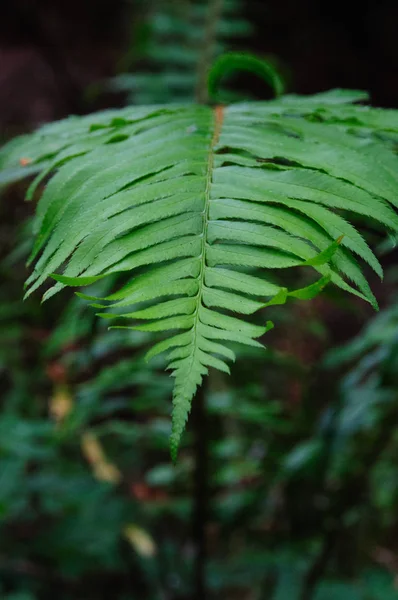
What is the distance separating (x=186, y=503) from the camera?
1.55 m

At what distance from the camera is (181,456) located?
2215mm

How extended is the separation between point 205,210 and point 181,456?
1.80 m

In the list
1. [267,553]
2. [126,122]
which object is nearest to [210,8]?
[126,122]

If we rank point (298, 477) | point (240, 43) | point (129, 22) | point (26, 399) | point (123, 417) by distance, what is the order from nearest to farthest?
1. point (298, 477)
2. point (26, 399)
3. point (123, 417)
4. point (129, 22)
5. point (240, 43)

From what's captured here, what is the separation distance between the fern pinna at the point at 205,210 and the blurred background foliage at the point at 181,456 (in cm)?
22

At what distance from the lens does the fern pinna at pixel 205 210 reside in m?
0.48

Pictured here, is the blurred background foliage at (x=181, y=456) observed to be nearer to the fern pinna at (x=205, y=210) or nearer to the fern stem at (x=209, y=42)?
the fern stem at (x=209, y=42)

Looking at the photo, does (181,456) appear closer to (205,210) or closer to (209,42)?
(209,42)

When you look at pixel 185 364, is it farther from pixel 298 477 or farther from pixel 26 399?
pixel 26 399

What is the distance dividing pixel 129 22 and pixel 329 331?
2031 mm

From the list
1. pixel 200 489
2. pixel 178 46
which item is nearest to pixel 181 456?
pixel 200 489

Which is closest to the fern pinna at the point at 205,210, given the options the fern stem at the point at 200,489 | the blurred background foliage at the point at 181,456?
the blurred background foliage at the point at 181,456

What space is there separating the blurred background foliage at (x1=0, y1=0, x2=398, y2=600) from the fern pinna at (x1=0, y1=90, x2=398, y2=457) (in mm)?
223

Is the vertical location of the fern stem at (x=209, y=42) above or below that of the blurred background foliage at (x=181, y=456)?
above
